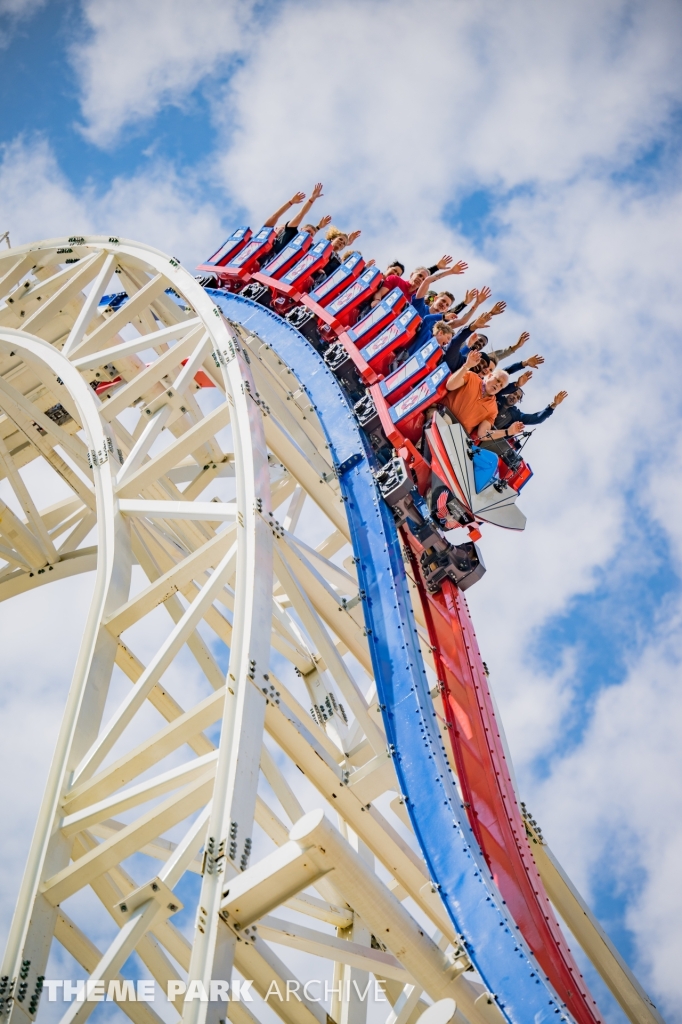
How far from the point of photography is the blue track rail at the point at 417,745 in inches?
231

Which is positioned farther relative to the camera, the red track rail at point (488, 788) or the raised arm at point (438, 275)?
the raised arm at point (438, 275)

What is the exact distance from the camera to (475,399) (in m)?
9.73

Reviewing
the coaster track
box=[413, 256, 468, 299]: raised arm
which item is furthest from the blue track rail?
box=[413, 256, 468, 299]: raised arm

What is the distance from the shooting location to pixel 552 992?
568 cm

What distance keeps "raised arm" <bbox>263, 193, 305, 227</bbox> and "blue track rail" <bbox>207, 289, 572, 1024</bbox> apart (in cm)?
339

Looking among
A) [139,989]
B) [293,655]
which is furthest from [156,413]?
[139,989]

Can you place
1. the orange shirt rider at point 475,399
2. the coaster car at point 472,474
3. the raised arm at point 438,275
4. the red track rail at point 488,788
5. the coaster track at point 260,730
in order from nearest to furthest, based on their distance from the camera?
the coaster track at point 260,730 < the red track rail at point 488,788 < the coaster car at point 472,474 < the orange shirt rider at point 475,399 < the raised arm at point 438,275

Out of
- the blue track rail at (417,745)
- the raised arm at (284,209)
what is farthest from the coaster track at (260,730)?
the raised arm at (284,209)

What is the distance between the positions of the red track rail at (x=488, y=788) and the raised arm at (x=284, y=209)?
18.6 feet

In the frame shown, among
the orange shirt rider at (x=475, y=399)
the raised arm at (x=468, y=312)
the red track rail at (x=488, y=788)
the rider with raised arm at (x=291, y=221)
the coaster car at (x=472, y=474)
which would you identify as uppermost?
the rider with raised arm at (x=291, y=221)

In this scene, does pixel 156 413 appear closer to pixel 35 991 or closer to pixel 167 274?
pixel 167 274

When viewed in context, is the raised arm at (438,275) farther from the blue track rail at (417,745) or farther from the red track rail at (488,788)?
the red track rail at (488,788)

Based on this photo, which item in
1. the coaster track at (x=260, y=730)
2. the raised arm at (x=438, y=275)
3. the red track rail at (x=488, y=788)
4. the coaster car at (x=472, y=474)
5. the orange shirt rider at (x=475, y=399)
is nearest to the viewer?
the coaster track at (x=260, y=730)

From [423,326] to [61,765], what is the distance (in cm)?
626
